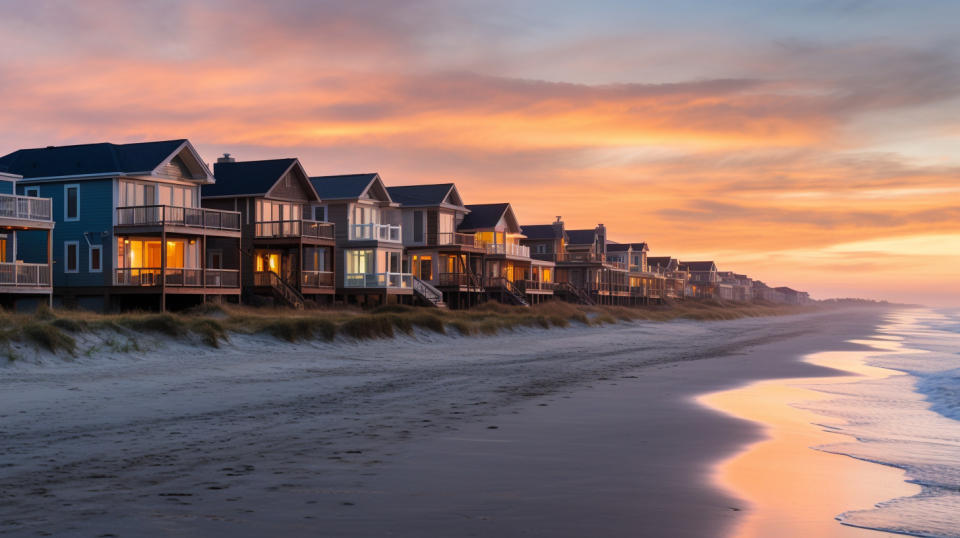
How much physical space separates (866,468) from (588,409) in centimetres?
548

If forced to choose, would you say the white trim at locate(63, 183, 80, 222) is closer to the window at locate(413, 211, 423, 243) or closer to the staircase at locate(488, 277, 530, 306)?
the window at locate(413, 211, 423, 243)

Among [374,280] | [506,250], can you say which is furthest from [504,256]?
[374,280]

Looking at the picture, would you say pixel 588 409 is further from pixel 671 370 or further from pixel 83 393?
pixel 671 370

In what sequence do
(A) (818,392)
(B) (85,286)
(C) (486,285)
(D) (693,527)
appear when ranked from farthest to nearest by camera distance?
(C) (486,285), (B) (85,286), (A) (818,392), (D) (693,527)

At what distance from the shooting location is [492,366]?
77.6 feet

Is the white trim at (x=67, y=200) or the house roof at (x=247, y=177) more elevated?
the house roof at (x=247, y=177)

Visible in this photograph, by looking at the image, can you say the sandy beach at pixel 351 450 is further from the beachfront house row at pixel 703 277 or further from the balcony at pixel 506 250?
the beachfront house row at pixel 703 277

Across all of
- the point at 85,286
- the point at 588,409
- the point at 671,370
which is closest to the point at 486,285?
the point at 85,286

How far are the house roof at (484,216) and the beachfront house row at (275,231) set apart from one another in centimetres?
2254

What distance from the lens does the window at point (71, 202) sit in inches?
1614

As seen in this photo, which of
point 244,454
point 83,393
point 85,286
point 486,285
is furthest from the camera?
point 486,285

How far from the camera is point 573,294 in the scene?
8119 cm

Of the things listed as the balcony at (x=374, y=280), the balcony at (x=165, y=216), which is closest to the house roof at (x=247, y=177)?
the balcony at (x=165, y=216)

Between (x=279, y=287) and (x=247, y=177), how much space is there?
7529 mm
